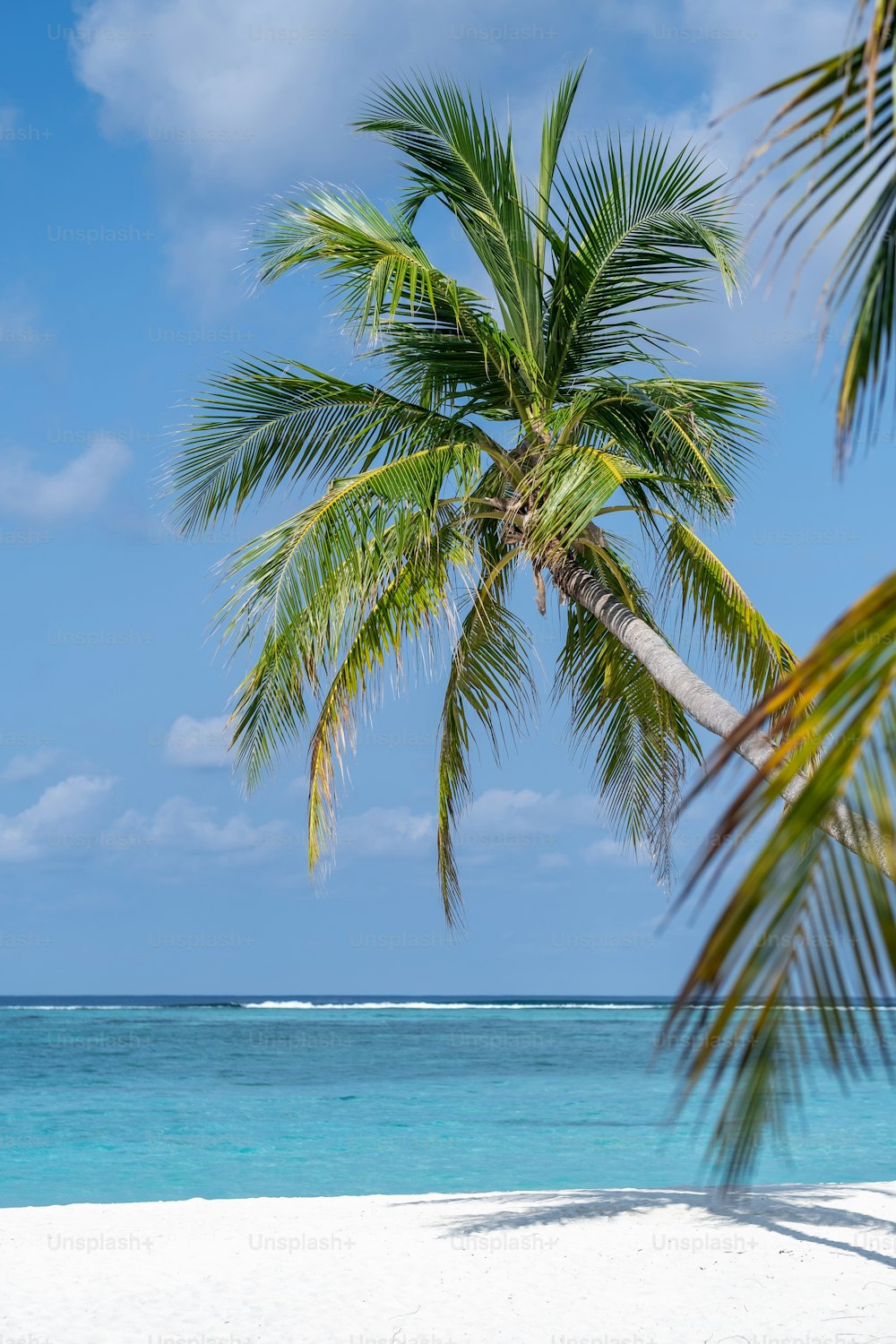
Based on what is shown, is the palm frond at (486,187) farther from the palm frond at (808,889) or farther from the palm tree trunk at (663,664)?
the palm frond at (808,889)

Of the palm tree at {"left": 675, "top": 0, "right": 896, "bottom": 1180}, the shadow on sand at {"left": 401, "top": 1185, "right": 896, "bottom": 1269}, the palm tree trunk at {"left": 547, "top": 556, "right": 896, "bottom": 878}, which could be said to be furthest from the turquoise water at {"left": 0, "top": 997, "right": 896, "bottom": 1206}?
the palm tree at {"left": 675, "top": 0, "right": 896, "bottom": 1180}

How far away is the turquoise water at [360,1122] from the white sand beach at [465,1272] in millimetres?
1049

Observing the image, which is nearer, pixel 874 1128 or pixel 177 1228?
pixel 177 1228

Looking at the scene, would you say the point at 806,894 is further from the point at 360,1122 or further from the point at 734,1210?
the point at 360,1122

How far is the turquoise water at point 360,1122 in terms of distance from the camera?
12.9 m

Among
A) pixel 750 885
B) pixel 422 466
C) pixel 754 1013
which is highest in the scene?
pixel 422 466

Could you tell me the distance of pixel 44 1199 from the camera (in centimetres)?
1206

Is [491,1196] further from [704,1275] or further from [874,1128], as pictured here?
[874,1128]

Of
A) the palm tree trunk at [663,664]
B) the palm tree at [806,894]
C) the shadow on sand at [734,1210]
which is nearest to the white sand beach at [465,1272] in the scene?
the shadow on sand at [734,1210]

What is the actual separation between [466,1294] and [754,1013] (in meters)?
5.29

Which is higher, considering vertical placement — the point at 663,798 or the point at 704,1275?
the point at 663,798

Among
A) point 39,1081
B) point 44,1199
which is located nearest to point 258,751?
point 44,1199

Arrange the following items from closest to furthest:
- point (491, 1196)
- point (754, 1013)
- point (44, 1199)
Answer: point (754, 1013) → point (491, 1196) → point (44, 1199)

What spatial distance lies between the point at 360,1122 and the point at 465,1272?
1085 centimetres
